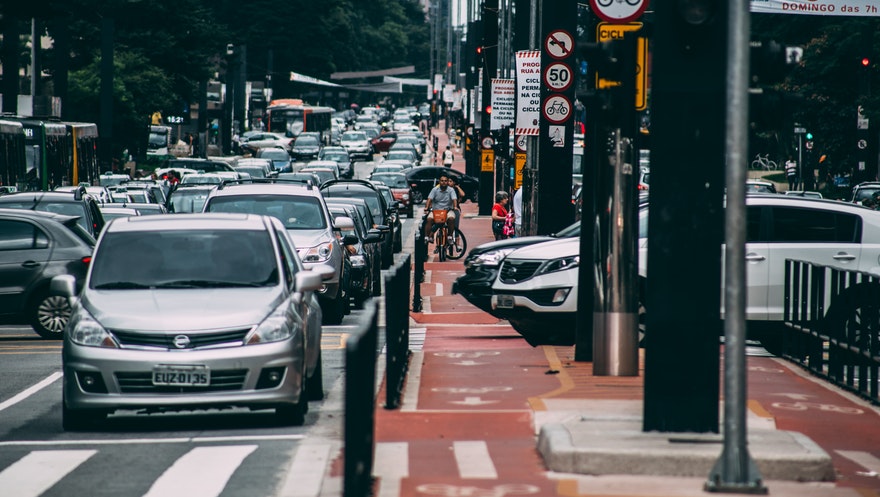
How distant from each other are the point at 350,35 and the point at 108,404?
504 ft

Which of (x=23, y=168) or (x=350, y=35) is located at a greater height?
(x=350, y=35)

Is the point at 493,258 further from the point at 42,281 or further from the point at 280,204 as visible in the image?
the point at 42,281

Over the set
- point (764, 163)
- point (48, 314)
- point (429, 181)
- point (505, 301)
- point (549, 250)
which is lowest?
point (48, 314)

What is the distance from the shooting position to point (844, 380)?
1327 cm

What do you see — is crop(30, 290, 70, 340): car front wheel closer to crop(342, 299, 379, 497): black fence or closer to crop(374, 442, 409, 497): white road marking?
crop(374, 442, 409, 497): white road marking

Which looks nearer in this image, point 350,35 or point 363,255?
point 363,255

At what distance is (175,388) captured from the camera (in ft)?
34.2

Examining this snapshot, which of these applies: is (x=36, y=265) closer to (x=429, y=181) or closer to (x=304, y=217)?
(x=304, y=217)

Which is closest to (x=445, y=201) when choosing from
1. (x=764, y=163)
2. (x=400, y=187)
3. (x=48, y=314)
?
(x=48, y=314)

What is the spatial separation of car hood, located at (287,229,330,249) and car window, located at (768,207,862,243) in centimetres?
644

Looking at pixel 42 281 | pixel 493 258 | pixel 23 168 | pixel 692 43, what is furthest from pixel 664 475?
pixel 23 168

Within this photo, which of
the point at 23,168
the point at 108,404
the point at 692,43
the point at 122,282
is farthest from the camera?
the point at 23,168

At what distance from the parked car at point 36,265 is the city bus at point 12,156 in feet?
54.9

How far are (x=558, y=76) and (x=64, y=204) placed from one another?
24.5ft
